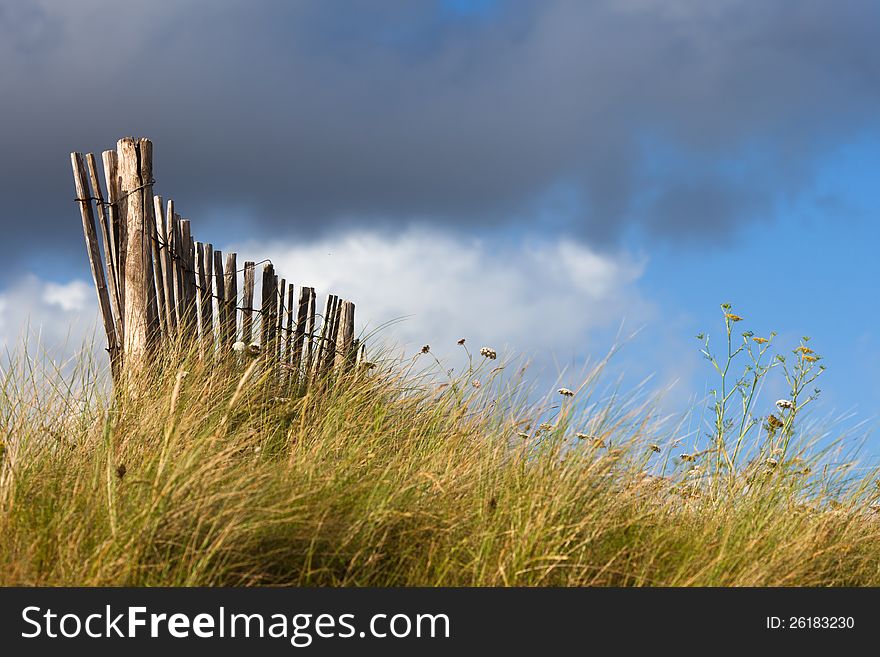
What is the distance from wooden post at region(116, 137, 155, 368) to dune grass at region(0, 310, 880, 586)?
1.53 ft

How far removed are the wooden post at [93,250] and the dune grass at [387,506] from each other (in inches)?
23.8

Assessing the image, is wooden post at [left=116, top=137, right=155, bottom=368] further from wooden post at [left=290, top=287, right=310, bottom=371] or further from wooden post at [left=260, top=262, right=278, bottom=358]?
wooden post at [left=290, top=287, right=310, bottom=371]

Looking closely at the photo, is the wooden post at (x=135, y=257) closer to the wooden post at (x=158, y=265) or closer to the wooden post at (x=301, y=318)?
the wooden post at (x=158, y=265)

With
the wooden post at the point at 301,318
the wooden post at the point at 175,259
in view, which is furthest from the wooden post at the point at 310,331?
the wooden post at the point at 175,259

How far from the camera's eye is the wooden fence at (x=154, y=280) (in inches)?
205

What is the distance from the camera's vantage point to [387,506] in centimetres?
332

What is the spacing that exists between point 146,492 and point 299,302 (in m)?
3.46

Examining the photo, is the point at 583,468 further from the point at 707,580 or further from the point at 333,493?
the point at 333,493

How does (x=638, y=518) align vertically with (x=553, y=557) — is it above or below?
above
